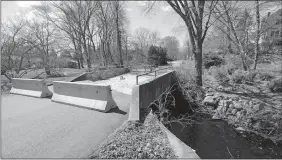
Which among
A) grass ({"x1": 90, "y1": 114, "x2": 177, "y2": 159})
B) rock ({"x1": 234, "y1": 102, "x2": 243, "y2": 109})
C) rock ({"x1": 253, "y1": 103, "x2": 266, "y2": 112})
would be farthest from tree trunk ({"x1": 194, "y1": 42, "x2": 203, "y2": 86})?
grass ({"x1": 90, "y1": 114, "x2": 177, "y2": 159})

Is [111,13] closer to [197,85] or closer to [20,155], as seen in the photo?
[197,85]

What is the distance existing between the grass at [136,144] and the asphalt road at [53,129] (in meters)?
0.33

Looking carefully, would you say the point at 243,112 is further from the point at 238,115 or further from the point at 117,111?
the point at 117,111

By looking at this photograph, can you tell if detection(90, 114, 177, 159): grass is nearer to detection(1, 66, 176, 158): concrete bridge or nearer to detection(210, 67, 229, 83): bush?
detection(1, 66, 176, 158): concrete bridge

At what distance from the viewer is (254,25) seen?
44.1 feet

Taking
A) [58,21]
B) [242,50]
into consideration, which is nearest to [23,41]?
[58,21]

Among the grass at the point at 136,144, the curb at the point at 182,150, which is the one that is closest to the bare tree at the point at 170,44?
the grass at the point at 136,144

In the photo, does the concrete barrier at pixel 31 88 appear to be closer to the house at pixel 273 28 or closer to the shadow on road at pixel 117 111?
the shadow on road at pixel 117 111

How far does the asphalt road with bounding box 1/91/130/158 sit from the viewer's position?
3.00 meters

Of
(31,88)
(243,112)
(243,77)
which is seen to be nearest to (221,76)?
(243,77)

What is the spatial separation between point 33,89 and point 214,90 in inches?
516

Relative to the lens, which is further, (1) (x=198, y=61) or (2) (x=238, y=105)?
(1) (x=198, y=61)

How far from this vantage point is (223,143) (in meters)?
5.69

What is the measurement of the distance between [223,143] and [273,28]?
1405cm
